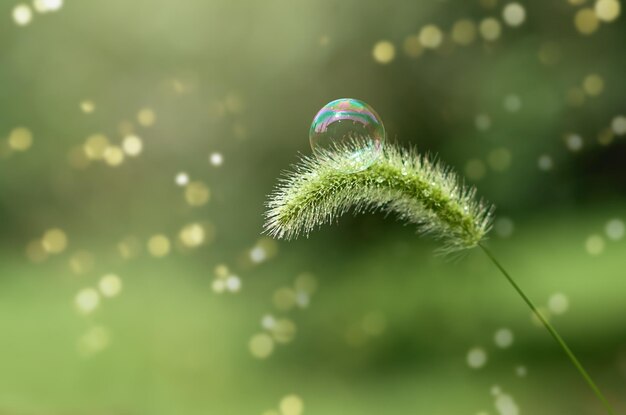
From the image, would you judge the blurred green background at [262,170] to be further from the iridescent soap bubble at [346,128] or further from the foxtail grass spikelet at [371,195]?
the foxtail grass spikelet at [371,195]

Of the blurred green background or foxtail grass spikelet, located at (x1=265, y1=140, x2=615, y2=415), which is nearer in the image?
foxtail grass spikelet, located at (x1=265, y1=140, x2=615, y2=415)

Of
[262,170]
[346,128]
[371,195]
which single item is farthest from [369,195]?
[262,170]

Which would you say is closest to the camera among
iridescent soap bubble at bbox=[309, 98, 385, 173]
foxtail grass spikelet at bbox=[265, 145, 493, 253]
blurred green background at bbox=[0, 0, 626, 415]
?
foxtail grass spikelet at bbox=[265, 145, 493, 253]

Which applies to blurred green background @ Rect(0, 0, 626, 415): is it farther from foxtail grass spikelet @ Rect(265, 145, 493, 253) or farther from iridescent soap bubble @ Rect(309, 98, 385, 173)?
foxtail grass spikelet @ Rect(265, 145, 493, 253)

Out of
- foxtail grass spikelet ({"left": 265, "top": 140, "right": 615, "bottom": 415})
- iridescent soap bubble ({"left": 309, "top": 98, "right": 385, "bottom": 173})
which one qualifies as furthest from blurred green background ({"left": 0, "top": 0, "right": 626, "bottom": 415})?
foxtail grass spikelet ({"left": 265, "top": 140, "right": 615, "bottom": 415})

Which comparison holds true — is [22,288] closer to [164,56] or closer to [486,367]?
[164,56]

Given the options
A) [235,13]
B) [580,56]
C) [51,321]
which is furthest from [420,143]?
[51,321]
